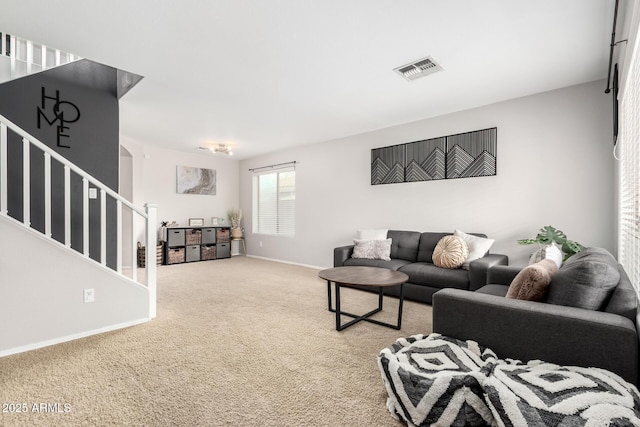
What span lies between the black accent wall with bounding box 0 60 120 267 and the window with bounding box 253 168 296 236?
136 inches

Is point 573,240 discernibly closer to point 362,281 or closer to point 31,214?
point 362,281

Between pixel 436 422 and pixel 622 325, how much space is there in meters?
0.94

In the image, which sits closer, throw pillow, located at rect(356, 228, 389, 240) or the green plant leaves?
the green plant leaves

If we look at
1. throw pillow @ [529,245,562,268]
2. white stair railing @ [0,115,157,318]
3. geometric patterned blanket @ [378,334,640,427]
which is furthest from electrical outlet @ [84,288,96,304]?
Answer: throw pillow @ [529,245,562,268]

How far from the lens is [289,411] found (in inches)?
63.8

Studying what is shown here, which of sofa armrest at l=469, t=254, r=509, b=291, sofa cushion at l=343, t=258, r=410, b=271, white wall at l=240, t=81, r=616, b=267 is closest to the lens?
sofa armrest at l=469, t=254, r=509, b=291

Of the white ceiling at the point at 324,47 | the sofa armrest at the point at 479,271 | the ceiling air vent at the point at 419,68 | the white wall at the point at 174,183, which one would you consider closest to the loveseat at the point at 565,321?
the sofa armrest at the point at 479,271

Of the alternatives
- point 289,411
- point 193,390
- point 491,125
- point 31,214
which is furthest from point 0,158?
point 491,125

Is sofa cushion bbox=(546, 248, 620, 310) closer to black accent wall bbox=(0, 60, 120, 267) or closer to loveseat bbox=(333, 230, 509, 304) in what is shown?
loveseat bbox=(333, 230, 509, 304)

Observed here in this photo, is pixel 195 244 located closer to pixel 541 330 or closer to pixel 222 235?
pixel 222 235

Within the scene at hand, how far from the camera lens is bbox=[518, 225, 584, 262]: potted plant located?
302 cm

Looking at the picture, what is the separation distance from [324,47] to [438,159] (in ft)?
8.17

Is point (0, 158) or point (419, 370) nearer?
point (419, 370)

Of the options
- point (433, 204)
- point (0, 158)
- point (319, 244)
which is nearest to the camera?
point (0, 158)
